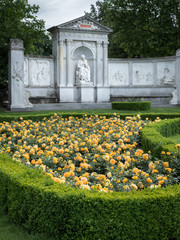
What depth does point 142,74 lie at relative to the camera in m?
27.8

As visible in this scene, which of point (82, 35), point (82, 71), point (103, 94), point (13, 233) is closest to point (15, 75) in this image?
point (82, 71)

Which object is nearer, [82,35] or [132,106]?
[132,106]

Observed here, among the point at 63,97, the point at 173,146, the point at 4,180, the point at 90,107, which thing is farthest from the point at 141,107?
the point at 4,180

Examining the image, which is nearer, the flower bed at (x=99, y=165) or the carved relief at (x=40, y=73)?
the flower bed at (x=99, y=165)

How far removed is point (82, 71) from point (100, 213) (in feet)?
73.4

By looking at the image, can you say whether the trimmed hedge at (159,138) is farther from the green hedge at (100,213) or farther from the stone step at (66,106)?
the stone step at (66,106)

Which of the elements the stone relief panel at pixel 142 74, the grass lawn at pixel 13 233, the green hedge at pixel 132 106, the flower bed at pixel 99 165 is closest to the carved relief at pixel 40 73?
the green hedge at pixel 132 106

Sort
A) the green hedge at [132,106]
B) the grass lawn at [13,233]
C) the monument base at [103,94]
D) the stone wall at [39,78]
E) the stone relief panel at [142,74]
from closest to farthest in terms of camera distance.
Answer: the grass lawn at [13,233], the green hedge at [132,106], the stone wall at [39,78], the monument base at [103,94], the stone relief panel at [142,74]

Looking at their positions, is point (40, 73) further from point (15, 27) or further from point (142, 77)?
point (142, 77)

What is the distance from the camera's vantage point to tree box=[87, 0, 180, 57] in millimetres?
29422

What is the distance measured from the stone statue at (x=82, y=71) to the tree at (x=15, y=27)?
3704 millimetres

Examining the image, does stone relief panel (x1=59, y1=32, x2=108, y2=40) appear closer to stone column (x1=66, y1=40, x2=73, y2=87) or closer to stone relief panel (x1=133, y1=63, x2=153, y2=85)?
stone column (x1=66, y1=40, x2=73, y2=87)

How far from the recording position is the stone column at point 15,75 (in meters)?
19.3

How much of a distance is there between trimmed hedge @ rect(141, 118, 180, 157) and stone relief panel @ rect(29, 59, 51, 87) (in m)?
15.1
